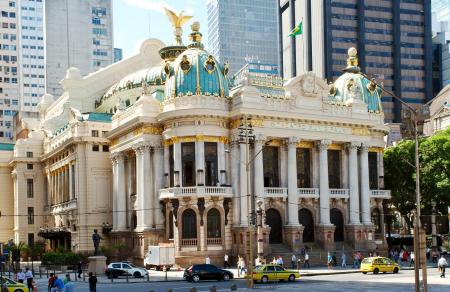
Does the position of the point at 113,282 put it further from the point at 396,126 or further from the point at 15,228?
the point at 396,126

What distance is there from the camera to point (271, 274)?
2146 inches

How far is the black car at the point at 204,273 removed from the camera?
56438mm

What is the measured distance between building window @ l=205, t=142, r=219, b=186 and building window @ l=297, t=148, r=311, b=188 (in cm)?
1046

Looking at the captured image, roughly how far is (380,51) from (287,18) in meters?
29.9

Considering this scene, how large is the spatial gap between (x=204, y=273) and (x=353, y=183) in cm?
2876

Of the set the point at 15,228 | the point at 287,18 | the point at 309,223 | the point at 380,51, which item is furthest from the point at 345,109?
Answer: the point at 287,18

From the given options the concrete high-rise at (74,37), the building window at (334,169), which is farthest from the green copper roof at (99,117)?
the concrete high-rise at (74,37)

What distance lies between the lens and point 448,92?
13075 cm

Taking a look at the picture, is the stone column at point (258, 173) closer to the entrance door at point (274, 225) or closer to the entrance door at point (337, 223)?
the entrance door at point (274, 225)

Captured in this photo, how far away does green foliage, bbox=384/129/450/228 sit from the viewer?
85.3 meters

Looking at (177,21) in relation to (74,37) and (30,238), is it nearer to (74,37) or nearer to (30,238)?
(30,238)

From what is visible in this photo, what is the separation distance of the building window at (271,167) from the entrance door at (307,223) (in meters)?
4.55

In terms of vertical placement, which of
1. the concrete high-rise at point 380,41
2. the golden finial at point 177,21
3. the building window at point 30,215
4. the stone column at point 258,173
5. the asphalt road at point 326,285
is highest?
the concrete high-rise at point 380,41

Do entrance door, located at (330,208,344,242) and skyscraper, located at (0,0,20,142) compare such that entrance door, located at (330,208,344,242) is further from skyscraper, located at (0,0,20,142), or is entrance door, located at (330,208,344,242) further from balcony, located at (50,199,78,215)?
skyscraper, located at (0,0,20,142)
